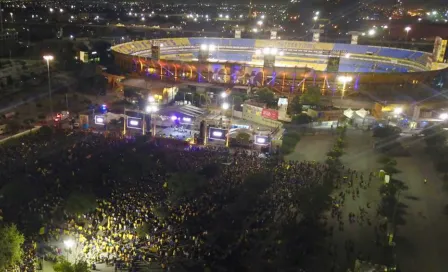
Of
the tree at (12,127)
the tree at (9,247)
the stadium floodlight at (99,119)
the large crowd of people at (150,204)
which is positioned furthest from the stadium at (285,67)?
the tree at (9,247)

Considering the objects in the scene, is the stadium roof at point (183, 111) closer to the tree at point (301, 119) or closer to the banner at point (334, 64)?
the tree at point (301, 119)

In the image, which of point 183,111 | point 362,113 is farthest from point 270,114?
point 362,113

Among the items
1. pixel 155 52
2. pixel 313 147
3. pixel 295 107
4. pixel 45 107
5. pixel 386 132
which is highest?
pixel 155 52

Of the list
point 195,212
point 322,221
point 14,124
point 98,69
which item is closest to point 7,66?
point 98,69

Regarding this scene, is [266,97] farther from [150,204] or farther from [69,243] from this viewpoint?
[69,243]

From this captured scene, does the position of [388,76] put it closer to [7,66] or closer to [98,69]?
[98,69]

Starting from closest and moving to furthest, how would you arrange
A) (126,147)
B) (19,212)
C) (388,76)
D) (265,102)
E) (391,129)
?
(19,212), (126,147), (391,129), (265,102), (388,76)
